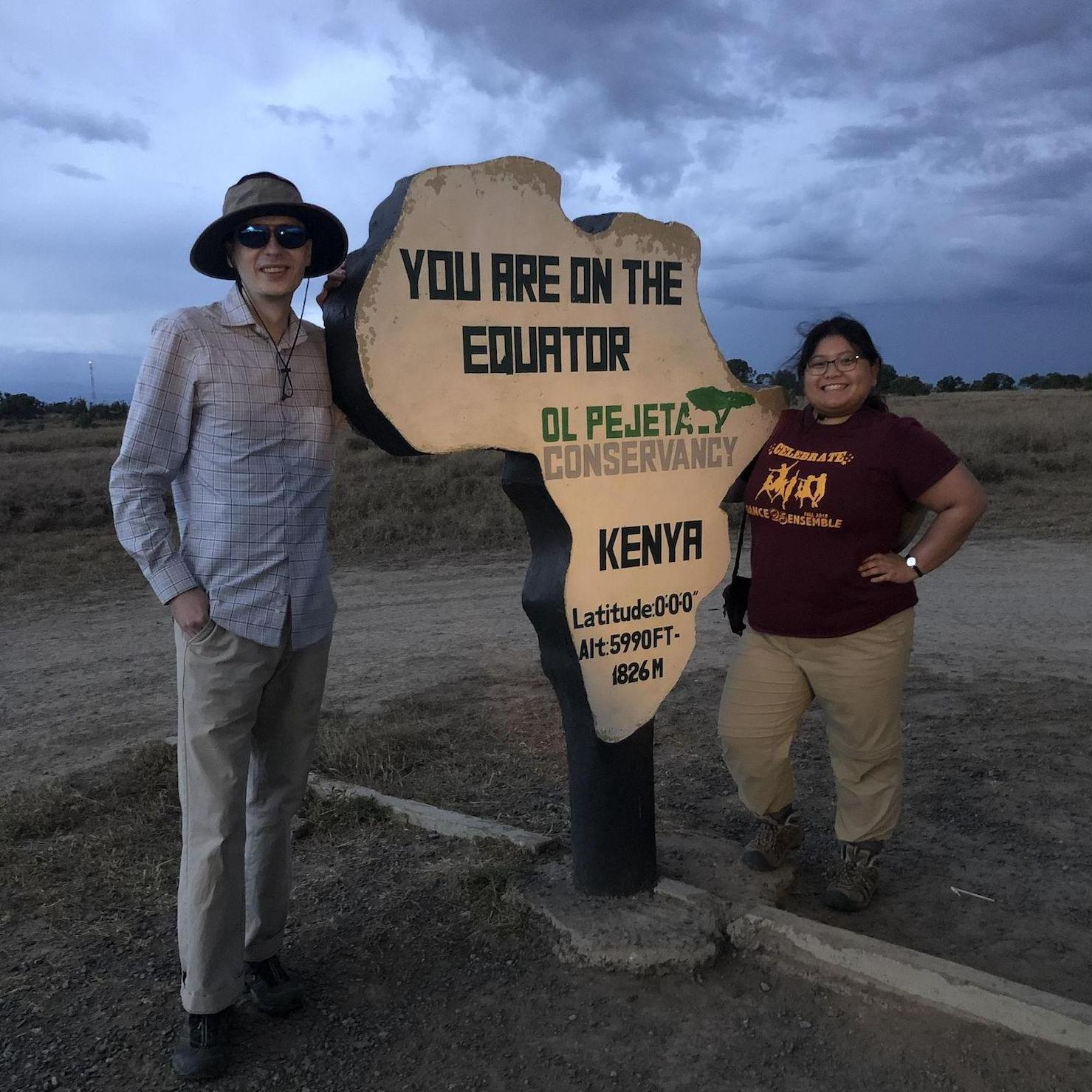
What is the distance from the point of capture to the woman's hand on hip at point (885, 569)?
112 inches

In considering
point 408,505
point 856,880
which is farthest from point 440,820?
point 408,505

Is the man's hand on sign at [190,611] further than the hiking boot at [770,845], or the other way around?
the hiking boot at [770,845]

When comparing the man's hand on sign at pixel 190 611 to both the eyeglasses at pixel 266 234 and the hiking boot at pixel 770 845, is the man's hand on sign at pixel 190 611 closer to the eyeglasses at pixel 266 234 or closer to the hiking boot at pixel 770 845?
the eyeglasses at pixel 266 234

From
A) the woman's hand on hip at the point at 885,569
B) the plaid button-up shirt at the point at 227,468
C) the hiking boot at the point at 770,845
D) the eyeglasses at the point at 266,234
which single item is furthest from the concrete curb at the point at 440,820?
the eyeglasses at the point at 266,234

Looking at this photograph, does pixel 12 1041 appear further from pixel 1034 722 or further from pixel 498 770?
pixel 1034 722

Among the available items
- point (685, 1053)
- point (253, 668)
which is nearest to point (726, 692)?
point (685, 1053)

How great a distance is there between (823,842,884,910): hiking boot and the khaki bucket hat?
234cm

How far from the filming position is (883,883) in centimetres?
340

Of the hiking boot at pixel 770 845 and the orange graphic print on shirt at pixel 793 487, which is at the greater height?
the orange graphic print on shirt at pixel 793 487

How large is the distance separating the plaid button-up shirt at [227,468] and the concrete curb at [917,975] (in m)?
1.56

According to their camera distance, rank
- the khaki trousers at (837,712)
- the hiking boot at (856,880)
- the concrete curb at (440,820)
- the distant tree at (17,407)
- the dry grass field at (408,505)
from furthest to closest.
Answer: the distant tree at (17,407), the dry grass field at (408,505), the concrete curb at (440,820), the hiking boot at (856,880), the khaki trousers at (837,712)

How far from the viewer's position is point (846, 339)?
2883 millimetres

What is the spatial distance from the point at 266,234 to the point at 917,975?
245 centimetres

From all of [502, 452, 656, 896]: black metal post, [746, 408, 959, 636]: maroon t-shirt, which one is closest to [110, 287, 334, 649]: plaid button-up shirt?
[502, 452, 656, 896]: black metal post
